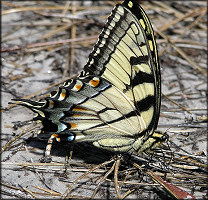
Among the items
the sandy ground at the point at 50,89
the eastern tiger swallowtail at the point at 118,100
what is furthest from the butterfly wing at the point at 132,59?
the sandy ground at the point at 50,89

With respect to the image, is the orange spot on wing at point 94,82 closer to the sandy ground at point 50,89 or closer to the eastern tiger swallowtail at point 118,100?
the eastern tiger swallowtail at point 118,100

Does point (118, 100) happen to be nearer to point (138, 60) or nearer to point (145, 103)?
point (145, 103)

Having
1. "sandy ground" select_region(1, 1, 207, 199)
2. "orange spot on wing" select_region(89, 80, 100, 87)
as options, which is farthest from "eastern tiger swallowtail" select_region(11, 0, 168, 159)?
"sandy ground" select_region(1, 1, 207, 199)

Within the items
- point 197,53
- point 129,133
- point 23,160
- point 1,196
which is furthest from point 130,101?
point 197,53

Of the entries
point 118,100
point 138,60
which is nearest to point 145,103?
point 118,100

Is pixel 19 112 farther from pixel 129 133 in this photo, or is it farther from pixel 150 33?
pixel 150 33
